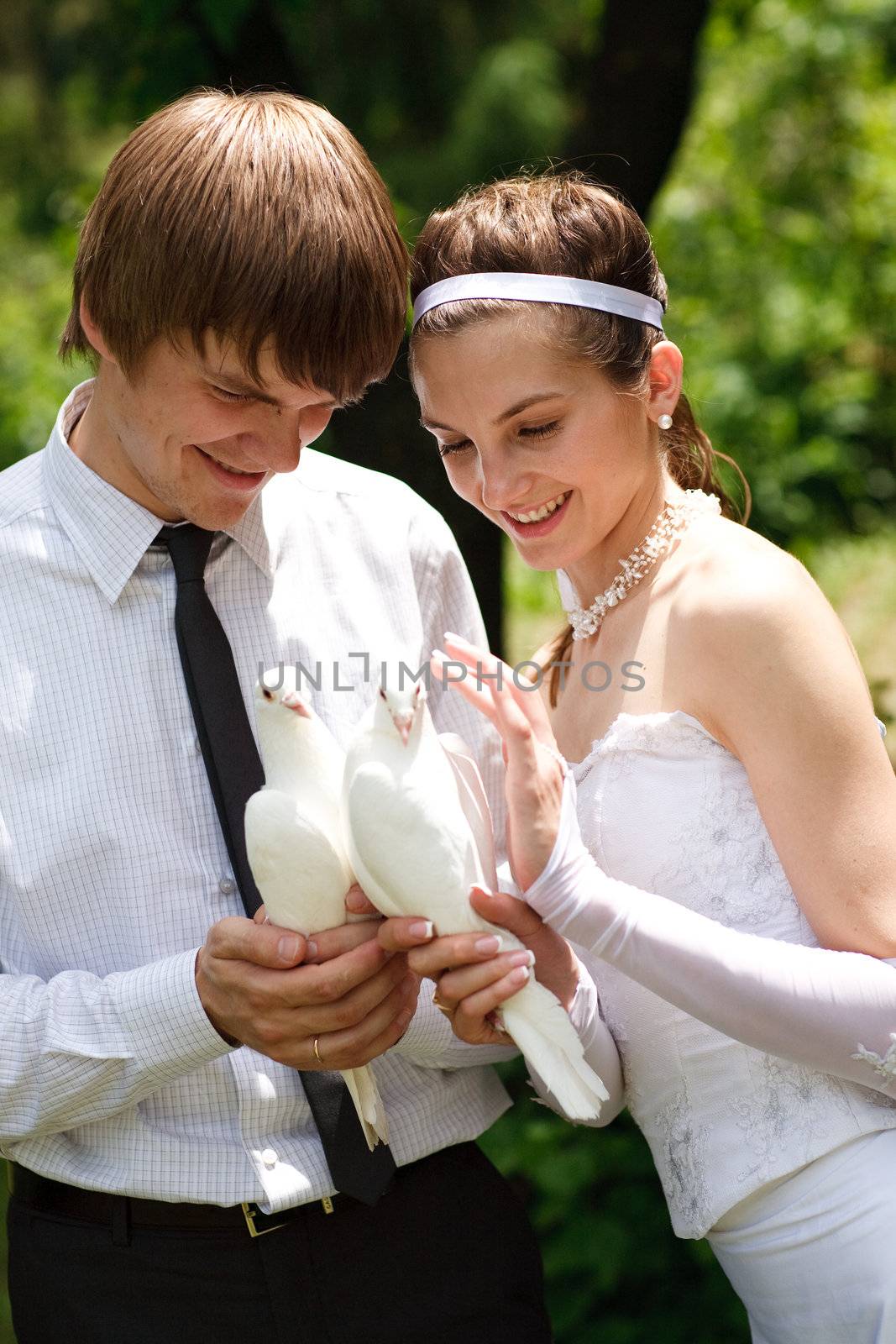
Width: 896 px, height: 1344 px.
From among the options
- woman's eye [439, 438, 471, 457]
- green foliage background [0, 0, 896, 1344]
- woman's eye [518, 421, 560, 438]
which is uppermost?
woman's eye [518, 421, 560, 438]

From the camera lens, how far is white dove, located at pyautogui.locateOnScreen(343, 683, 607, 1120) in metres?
1.94

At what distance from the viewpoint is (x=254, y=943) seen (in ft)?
6.52

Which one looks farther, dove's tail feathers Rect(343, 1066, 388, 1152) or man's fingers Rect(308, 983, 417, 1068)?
dove's tail feathers Rect(343, 1066, 388, 1152)

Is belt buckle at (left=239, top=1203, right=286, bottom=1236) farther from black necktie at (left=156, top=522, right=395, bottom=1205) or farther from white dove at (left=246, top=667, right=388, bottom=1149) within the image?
white dove at (left=246, top=667, right=388, bottom=1149)

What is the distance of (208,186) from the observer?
2.17 m

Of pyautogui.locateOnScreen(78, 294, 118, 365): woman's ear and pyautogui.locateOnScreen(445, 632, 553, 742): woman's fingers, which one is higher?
pyautogui.locateOnScreen(78, 294, 118, 365): woman's ear

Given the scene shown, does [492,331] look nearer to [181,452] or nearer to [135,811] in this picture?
[181,452]

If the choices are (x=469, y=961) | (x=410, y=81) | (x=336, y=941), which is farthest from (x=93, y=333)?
(x=410, y=81)

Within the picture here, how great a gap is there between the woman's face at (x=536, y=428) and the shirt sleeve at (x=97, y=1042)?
3.14 feet

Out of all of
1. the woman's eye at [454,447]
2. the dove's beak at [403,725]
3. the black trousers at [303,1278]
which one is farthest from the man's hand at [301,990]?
the woman's eye at [454,447]

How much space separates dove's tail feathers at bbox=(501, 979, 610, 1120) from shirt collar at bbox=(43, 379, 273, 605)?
985 mm

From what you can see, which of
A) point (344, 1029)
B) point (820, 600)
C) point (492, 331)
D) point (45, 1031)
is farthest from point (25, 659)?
point (820, 600)

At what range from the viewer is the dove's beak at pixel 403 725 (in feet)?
6.45

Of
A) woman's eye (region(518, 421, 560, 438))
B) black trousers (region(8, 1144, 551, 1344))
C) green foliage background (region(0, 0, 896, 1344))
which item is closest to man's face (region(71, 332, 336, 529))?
woman's eye (region(518, 421, 560, 438))
